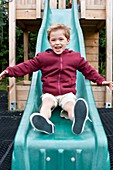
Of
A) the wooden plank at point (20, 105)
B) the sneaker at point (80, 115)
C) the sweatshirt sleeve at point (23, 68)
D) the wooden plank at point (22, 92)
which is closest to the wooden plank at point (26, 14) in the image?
the wooden plank at point (22, 92)

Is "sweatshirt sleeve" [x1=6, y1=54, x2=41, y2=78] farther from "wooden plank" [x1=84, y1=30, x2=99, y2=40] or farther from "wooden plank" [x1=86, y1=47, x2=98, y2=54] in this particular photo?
"wooden plank" [x1=84, y1=30, x2=99, y2=40]

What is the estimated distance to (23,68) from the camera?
270 centimetres

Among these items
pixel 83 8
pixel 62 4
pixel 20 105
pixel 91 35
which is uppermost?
pixel 62 4

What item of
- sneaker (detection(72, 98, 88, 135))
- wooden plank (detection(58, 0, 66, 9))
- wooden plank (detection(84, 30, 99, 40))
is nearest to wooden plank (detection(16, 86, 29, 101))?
wooden plank (detection(58, 0, 66, 9))

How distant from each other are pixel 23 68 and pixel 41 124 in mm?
647

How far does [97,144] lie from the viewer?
6.82ft

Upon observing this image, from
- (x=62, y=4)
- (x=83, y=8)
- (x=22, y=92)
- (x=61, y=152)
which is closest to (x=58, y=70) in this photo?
(x=61, y=152)

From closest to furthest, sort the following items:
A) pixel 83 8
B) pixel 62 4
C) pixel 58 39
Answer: pixel 58 39 → pixel 83 8 → pixel 62 4

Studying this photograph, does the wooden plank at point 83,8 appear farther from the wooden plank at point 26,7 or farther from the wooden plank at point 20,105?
the wooden plank at point 20,105

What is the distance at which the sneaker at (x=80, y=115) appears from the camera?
7.30 feet

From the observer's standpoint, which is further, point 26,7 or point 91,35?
point 91,35

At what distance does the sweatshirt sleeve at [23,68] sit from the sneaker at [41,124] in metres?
0.52

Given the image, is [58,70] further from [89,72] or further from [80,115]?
[80,115]

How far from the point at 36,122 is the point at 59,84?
712 millimetres
